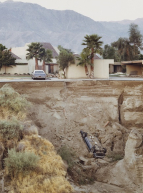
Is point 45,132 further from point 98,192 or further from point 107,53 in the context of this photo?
point 107,53

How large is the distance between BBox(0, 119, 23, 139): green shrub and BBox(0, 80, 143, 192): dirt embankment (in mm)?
7091

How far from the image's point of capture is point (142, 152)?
17.2 meters

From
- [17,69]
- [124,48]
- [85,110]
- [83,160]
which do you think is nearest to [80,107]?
[85,110]

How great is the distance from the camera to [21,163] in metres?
12.3

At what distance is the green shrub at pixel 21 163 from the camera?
12.3 meters

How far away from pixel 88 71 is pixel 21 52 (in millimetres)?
27766

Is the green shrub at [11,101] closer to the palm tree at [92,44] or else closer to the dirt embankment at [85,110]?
the dirt embankment at [85,110]

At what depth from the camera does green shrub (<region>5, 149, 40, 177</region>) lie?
12320 millimetres

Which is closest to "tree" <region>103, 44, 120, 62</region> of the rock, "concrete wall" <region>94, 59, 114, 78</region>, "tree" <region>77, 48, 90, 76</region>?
"concrete wall" <region>94, 59, 114, 78</region>

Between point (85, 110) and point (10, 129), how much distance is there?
35.0 feet

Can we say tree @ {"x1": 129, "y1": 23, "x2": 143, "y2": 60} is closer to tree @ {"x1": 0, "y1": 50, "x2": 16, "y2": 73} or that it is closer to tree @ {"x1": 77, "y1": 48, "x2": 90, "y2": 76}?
tree @ {"x1": 0, "y1": 50, "x2": 16, "y2": 73}

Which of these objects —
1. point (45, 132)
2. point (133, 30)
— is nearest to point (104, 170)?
point (45, 132)

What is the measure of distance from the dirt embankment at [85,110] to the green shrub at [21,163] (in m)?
9.10

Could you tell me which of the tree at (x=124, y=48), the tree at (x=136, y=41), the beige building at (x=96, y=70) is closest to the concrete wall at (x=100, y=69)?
the beige building at (x=96, y=70)
